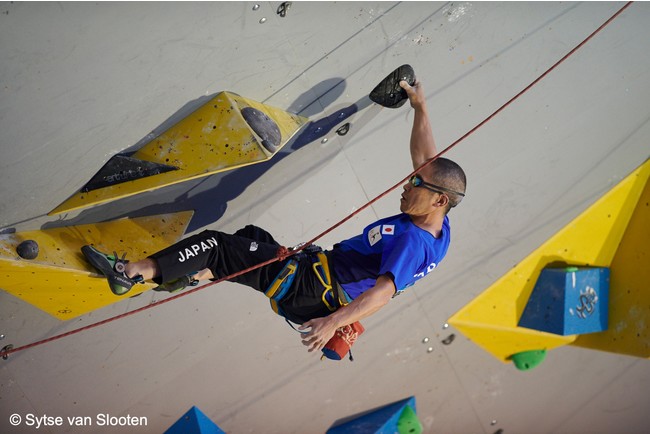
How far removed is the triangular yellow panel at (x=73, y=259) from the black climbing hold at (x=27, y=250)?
0.01 m

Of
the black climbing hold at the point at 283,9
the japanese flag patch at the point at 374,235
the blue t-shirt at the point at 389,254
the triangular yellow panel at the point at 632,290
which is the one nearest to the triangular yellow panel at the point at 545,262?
the triangular yellow panel at the point at 632,290

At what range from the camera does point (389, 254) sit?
2.09 meters

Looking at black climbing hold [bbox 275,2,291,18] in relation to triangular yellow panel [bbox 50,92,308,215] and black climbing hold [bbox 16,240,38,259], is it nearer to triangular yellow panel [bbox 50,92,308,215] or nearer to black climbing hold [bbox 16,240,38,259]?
triangular yellow panel [bbox 50,92,308,215]

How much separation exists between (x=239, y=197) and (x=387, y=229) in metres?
0.67

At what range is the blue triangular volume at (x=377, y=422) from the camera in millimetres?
3094

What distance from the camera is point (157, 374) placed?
2803 millimetres

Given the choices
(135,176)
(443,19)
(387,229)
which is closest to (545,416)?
(387,229)

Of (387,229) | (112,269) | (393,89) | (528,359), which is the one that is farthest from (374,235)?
(528,359)

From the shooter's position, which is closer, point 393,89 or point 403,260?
point 403,260

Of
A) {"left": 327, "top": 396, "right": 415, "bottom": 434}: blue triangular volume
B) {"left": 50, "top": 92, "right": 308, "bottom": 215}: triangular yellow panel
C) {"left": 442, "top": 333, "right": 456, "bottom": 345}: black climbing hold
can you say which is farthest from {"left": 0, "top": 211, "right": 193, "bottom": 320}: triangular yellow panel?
{"left": 442, "top": 333, "right": 456, "bottom": 345}: black climbing hold

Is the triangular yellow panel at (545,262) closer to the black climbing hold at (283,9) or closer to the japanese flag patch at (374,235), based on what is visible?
the japanese flag patch at (374,235)

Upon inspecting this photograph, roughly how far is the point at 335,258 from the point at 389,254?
0.94 feet

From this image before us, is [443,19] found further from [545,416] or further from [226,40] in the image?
[545,416]

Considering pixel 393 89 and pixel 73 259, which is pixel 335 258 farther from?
pixel 73 259
